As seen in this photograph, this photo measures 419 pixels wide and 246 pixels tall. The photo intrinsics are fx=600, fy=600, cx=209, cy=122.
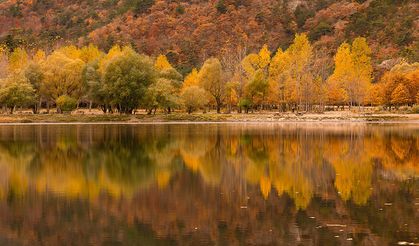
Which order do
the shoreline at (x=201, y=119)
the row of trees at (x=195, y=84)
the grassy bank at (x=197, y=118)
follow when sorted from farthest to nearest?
the row of trees at (x=195, y=84) → the grassy bank at (x=197, y=118) → the shoreline at (x=201, y=119)

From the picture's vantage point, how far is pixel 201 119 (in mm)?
95250

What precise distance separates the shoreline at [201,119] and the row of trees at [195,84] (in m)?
2.76

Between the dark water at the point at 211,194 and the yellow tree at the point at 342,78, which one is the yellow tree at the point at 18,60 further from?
the dark water at the point at 211,194

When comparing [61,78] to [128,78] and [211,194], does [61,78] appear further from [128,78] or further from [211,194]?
[211,194]

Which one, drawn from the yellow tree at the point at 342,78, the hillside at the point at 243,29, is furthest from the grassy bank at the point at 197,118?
the hillside at the point at 243,29

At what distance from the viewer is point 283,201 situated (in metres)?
25.4

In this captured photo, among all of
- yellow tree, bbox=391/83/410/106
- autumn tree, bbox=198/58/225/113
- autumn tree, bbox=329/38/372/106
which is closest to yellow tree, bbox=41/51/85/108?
autumn tree, bbox=198/58/225/113

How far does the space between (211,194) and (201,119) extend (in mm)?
67980

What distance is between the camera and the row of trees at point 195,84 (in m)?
96.3

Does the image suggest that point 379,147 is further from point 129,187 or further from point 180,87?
point 180,87

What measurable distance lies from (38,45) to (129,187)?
503 feet

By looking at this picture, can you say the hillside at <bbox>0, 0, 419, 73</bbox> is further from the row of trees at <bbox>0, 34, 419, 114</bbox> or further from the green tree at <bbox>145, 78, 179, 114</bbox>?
the green tree at <bbox>145, 78, 179, 114</bbox>

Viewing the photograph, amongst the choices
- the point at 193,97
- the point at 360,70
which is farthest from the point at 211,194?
the point at 360,70

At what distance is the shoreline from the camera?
88.9m
